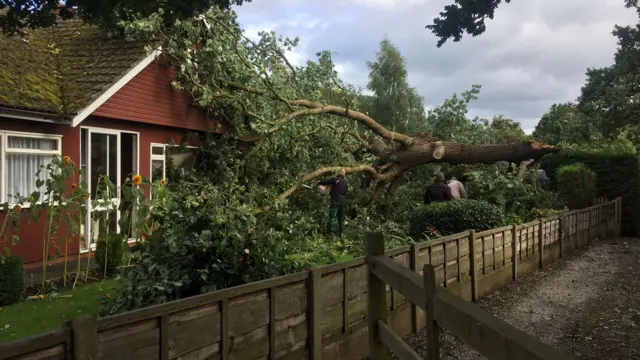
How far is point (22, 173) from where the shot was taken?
29.4ft

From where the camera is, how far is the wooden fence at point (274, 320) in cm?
276

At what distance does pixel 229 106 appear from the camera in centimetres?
1262

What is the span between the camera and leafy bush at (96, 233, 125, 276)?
8.35 m

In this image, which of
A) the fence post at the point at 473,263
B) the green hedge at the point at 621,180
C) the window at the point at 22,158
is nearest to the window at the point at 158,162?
the window at the point at 22,158

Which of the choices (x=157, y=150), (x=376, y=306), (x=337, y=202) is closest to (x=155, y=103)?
(x=157, y=150)

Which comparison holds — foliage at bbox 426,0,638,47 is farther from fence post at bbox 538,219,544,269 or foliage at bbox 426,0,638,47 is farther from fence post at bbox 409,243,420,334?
fence post at bbox 538,219,544,269

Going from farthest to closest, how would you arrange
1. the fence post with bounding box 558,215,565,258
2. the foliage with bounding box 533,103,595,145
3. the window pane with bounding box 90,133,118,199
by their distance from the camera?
the foliage with bounding box 533,103,595,145, the fence post with bounding box 558,215,565,258, the window pane with bounding box 90,133,118,199

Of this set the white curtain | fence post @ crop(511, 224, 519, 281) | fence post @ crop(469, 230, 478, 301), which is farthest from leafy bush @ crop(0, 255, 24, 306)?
fence post @ crop(511, 224, 519, 281)

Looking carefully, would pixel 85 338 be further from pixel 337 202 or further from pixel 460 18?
pixel 337 202

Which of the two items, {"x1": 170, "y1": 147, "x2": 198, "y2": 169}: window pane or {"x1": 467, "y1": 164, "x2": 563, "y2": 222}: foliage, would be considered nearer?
{"x1": 170, "y1": 147, "x2": 198, "y2": 169}: window pane

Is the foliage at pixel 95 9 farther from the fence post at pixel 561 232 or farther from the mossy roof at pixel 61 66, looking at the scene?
the fence post at pixel 561 232

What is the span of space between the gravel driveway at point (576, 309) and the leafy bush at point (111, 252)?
16.3ft

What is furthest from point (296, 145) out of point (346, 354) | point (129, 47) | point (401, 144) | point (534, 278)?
point (346, 354)

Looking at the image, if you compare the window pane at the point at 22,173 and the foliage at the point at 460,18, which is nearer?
the foliage at the point at 460,18
